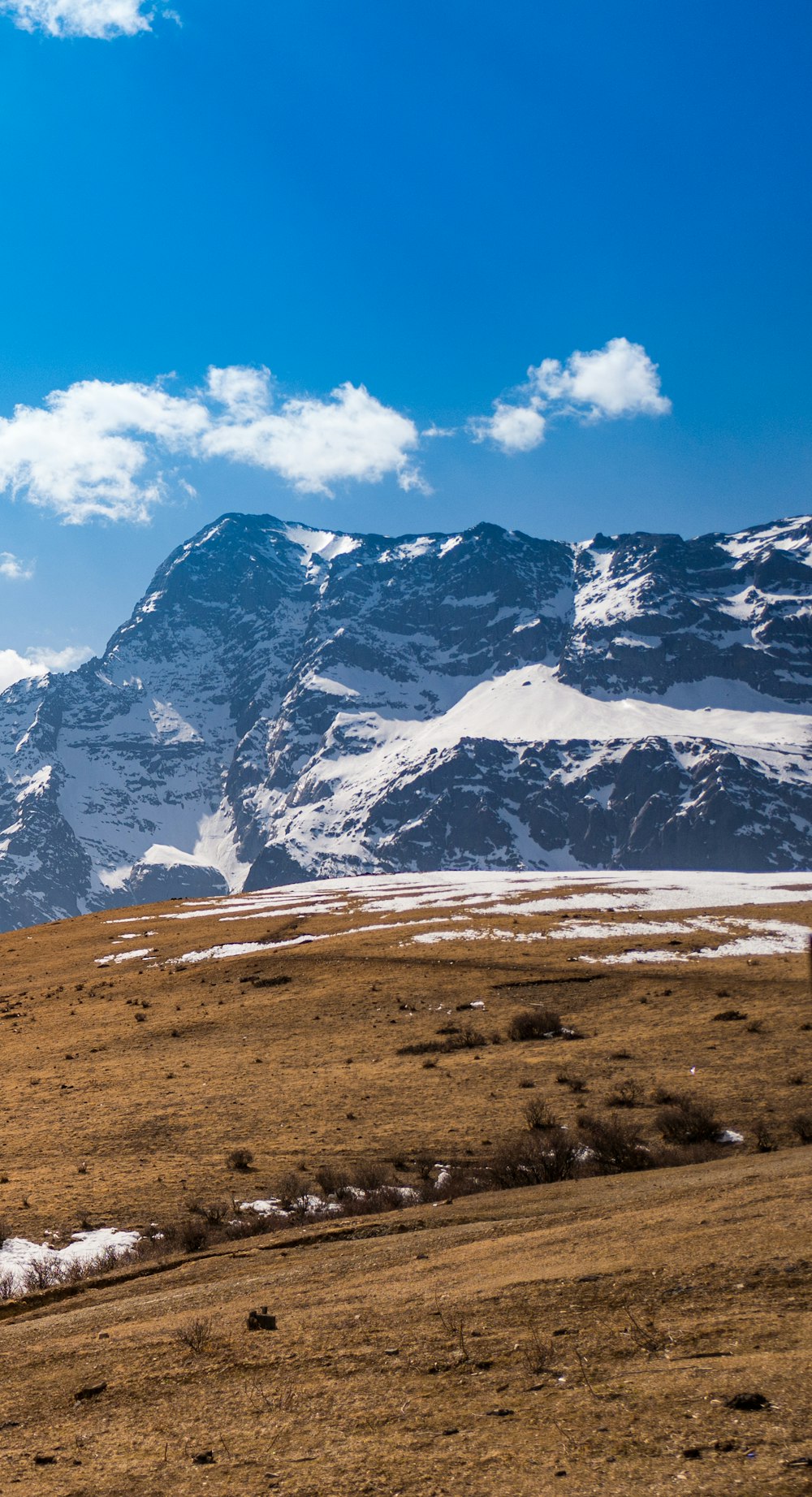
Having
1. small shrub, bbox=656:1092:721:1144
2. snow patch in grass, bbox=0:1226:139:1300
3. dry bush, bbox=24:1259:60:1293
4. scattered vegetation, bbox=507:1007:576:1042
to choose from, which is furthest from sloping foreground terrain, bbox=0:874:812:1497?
dry bush, bbox=24:1259:60:1293

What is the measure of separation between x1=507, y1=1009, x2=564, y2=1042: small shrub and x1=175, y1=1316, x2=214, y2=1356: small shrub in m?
21.7

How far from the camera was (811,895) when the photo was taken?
57.8 meters

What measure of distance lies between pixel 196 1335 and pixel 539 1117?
512 inches

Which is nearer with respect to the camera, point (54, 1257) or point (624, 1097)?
point (54, 1257)

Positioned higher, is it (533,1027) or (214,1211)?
(214,1211)

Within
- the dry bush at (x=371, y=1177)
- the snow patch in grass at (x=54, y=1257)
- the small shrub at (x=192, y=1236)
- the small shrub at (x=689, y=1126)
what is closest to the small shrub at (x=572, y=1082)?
the small shrub at (x=689, y=1126)

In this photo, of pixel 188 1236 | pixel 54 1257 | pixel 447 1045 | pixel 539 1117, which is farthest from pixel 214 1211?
pixel 447 1045

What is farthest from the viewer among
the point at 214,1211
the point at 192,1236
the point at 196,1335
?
the point at 214,1211

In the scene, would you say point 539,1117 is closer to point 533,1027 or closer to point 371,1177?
point 371,1177

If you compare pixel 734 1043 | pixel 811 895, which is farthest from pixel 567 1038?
pixel 811 895

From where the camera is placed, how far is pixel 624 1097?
23.7 metres

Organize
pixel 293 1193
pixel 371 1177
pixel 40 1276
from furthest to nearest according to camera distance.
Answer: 1. pixel 371 1177
2. pixel 293 1193
3. pixel 40 1276

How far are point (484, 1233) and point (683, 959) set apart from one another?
28546mm

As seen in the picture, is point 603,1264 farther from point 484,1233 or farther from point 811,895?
point 811,895
